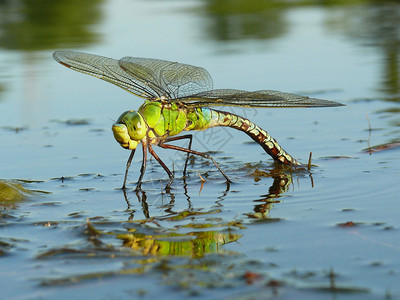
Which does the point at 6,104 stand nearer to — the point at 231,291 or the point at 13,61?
the point at 13,61

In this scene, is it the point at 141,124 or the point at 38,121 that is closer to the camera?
the point at 141,124

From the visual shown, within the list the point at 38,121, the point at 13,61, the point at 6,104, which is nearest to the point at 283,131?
the point at 38,121

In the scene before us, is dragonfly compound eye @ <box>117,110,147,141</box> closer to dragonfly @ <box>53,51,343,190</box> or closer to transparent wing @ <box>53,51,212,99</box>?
dragonfly @ <box>53,51,343,190</box>

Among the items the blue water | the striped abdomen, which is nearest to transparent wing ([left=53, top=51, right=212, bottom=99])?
the striped abdomen

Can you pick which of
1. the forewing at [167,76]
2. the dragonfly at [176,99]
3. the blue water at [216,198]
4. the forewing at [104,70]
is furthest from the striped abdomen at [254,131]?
the forewing at [104,70]

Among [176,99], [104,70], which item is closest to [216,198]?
[176,99]

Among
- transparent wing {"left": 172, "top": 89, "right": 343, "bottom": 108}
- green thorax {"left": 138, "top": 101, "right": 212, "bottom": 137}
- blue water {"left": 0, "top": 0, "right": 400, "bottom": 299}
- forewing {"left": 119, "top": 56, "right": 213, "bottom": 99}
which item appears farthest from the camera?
forewing {"left": 119, "top": 56, "right": 213, "bottom": 99}

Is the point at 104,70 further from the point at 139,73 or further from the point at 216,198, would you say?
Answer: the point at 216,198
